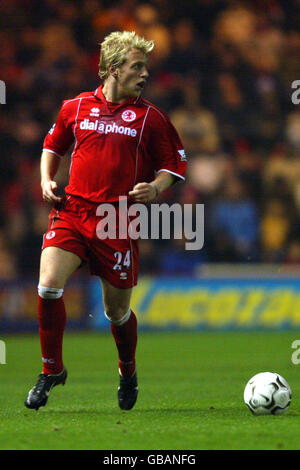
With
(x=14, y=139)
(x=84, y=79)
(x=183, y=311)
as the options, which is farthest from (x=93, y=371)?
(x=84, y=79)

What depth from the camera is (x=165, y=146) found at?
5582 mm

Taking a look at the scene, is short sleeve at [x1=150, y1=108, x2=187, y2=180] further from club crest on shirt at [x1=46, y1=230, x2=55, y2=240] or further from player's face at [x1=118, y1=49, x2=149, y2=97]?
club crest on shirt at [x1=46, y1=230, x2=55, y2=240]

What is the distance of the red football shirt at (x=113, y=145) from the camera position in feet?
17.9

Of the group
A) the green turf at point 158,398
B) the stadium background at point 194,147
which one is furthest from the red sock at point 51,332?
the stadium background at point 194,147

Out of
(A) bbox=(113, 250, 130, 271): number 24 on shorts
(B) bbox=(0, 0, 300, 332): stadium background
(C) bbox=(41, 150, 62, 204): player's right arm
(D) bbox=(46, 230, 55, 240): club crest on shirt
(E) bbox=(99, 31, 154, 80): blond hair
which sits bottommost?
(A) bbox=(113, 250, 130, 271): number 24 on shorts

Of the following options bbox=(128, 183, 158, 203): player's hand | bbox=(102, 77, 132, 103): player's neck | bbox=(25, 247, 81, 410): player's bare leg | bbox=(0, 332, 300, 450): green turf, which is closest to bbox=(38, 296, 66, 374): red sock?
bbox=(25, 247, 81, 410): player's bare leg

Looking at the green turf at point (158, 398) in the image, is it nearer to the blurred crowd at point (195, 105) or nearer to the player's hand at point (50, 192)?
the player's hand at point (50, 192)

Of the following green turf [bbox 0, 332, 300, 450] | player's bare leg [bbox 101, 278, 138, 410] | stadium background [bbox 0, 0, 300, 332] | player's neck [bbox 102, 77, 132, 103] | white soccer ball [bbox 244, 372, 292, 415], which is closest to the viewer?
green turf [bbox 0, 332, 300, 450]

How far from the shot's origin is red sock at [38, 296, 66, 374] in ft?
17.6

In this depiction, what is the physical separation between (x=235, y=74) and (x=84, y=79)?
2186 mm

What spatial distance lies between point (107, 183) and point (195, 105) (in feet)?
26.3

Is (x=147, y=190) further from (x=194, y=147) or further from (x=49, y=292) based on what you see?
(x=194, y=147)

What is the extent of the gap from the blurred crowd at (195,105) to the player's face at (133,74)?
6.60 m

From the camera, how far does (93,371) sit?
327 inches
